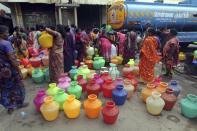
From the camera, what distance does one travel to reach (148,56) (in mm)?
4785

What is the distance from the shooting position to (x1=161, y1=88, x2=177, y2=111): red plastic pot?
3.54m

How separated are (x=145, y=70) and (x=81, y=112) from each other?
2.25 m

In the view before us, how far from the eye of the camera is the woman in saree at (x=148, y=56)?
184 inches

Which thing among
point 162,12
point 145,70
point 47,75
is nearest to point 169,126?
point 145,70

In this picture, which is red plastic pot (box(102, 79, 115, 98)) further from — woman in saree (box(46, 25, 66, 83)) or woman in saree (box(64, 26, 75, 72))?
woman in saree (box(64, 26, 75, 72))

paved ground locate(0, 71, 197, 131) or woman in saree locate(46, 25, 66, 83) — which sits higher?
woman in saree locate(46, 25, 66, 83)

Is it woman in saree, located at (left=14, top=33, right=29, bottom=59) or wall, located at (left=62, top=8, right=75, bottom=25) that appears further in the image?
wall, located at (left=62, top=8, right=75, bottom=25)

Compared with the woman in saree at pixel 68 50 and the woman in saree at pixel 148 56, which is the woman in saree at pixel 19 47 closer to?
the woman in saree at pixel 68 50

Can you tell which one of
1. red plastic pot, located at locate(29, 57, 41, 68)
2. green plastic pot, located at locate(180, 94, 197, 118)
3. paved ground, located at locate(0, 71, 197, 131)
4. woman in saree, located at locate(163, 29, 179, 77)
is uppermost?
woman in saree, located at locate(163, 29, 179, 77)

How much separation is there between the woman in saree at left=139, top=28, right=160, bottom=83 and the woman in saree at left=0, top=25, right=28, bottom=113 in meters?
3.09

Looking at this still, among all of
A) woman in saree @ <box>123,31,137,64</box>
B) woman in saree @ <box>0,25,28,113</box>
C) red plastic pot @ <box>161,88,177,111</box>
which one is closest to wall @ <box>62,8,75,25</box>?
woman in saree @ <box>123,31,137,64</box>

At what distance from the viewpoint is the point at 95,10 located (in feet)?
43.6

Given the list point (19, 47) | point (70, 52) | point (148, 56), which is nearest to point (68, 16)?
point (19, 47)

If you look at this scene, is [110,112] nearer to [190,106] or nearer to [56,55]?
[190,106]
